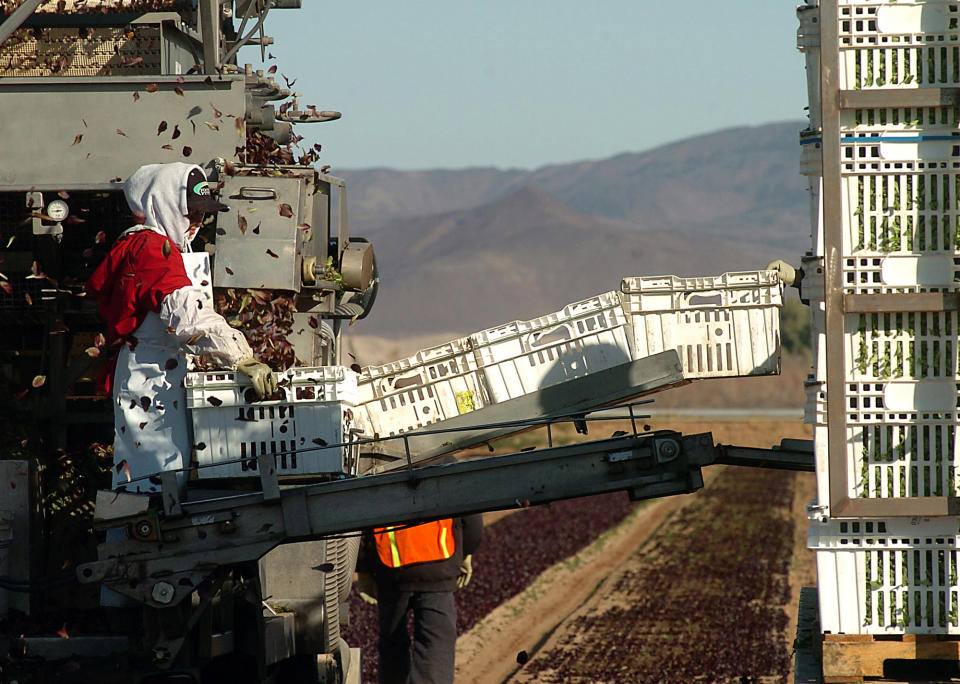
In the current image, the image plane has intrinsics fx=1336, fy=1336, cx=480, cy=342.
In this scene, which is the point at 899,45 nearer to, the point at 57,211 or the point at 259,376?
the point at 259,376

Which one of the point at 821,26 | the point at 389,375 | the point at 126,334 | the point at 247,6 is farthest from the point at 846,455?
the point at 247,6

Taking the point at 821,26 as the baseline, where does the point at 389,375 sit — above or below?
below

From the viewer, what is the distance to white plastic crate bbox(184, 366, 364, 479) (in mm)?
6336

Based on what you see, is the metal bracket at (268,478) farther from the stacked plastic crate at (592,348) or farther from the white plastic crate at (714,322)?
the white plastic crate at (714,322)

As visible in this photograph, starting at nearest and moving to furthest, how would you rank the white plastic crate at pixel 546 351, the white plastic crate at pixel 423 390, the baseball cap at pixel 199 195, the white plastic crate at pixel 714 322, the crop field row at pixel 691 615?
the baseball cap at pixel 199 195 → the white plastic crate at pixel 714 322 → the white plastic crate at pixel 546 351 → the white plastic crate at pixel 423 390 → the crop field row at pixel 691 615

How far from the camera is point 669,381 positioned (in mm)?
7000

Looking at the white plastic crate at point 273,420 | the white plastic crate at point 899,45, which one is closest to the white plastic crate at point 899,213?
the white plastic crate at point 899,45

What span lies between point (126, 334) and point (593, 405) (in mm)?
2468

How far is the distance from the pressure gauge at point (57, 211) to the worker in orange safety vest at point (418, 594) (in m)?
2.70

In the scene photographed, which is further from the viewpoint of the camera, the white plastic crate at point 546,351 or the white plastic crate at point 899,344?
the white plastic crate at point 546,351

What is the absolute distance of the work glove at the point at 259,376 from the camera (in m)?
6.13

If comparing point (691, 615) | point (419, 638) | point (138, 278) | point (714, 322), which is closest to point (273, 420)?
point (138, 278)

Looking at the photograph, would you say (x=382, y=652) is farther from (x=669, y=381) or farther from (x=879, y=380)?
(x=879, y=380)

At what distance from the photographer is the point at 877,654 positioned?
6105 millimetres
